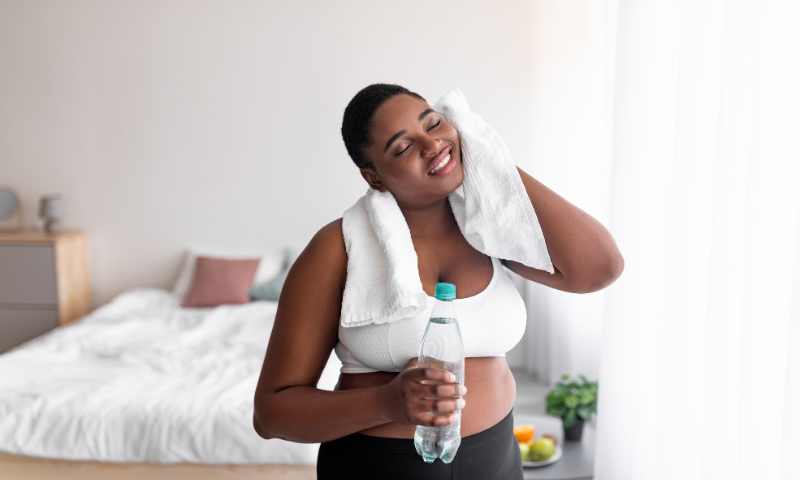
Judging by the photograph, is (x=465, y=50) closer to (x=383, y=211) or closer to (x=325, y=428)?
(x=383, y=211)

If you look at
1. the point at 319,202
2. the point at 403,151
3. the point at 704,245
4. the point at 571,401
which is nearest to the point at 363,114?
the point at 403,151

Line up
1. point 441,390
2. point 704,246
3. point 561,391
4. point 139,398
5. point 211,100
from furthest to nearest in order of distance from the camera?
point 211,100, point 561,391, point 139,398, point 704,246, point 441,390

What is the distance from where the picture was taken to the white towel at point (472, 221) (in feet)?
3.32

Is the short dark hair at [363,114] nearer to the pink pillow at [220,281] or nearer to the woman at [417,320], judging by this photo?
the woman at [417,320]

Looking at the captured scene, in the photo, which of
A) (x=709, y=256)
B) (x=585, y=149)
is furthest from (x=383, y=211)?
(x=585, y=149)

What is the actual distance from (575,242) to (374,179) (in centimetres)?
39

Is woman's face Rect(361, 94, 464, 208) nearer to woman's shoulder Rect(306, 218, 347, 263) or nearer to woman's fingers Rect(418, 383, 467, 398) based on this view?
woman's shoulder Rect(306, 218, 347, 263)

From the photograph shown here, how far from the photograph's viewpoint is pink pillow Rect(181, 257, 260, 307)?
3699 millimetres

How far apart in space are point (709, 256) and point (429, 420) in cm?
90

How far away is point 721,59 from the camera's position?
1.30m

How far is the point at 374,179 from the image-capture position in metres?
1.12

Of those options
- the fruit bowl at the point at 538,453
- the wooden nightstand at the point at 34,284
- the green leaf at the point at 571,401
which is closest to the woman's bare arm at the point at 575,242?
the fruit bowl at the point at 538,453

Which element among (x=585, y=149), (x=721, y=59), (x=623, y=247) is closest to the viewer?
(x=721, y=59)

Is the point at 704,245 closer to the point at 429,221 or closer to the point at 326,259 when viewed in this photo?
the point at 429,221
